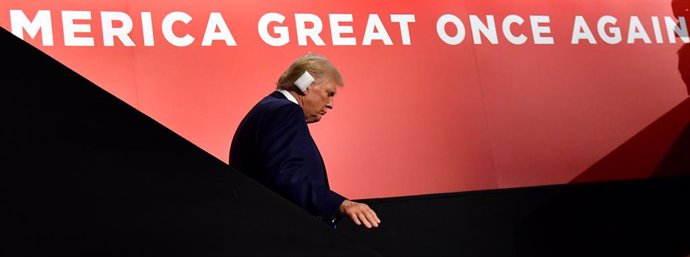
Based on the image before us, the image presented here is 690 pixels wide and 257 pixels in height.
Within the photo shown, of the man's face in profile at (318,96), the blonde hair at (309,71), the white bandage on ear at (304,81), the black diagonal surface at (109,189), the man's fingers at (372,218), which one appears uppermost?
the blonde hair at (309,71)

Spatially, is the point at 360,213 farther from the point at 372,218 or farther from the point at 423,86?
the point at 423,86

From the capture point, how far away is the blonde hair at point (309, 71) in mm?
2213

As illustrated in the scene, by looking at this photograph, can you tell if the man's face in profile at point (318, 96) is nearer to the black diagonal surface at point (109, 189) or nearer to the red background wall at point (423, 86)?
the red background wall at point (423, 86)

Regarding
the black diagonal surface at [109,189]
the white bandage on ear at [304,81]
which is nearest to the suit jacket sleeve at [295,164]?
the white bandage on ear at [304,81]

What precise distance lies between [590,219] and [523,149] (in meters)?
0.44

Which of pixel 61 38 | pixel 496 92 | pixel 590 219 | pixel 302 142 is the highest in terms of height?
pixel 61 38

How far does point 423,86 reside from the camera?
12.1ft

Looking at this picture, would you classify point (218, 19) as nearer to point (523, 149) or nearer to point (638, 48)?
point (523, 149)

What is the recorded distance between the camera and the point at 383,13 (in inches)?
147

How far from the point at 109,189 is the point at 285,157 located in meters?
1.17

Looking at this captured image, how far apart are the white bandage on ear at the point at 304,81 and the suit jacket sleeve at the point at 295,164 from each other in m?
0.22

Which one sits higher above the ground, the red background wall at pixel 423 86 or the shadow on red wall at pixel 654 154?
the red background wall at pixel 423 86

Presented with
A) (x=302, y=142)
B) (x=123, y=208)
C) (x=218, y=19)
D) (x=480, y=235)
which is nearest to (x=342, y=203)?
(x=302, y=142)

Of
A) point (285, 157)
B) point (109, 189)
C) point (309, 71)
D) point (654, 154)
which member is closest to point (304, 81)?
point (309, 71)
